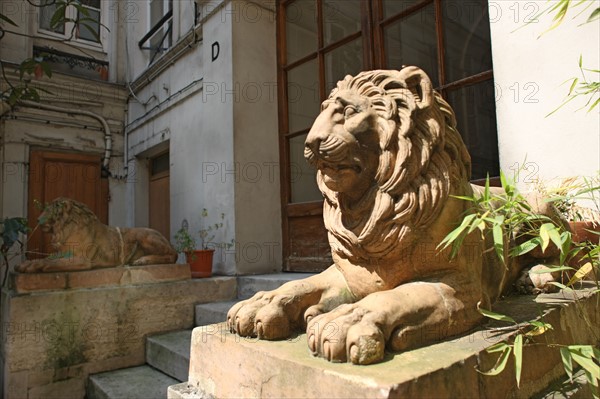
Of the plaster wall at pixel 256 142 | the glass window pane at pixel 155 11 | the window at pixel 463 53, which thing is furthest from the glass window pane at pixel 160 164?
the window at pixel 463 53

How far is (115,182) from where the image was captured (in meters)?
A: 6.98

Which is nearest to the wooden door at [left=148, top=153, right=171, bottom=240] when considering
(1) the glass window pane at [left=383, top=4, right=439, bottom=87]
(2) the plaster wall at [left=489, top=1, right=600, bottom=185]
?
(1) the glass window pane at [left=383, top=4, right=439, bottom=87]

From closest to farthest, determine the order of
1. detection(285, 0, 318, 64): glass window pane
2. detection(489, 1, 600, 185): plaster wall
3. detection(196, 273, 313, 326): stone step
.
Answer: detection(489, 1, 600, 185): plaster wall → detection(196, 273, 313, 326): stone step → detection(285, 0, 318, 64): glass window pane

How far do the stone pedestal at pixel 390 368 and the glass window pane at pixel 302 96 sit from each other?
343 centimetres

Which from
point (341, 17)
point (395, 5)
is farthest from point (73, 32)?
point (395, 5)

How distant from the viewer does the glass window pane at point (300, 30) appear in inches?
188

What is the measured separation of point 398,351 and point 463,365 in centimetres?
17

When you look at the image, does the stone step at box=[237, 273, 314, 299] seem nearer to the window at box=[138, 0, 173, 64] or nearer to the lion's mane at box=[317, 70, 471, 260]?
the lion's mane at box=[317, 70, 471, 260]

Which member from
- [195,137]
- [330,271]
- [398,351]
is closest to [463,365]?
[398,351]

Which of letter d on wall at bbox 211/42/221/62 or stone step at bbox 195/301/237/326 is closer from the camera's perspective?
stone step at bbox 195/301/237/326

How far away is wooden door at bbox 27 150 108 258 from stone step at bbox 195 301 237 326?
3.53 m

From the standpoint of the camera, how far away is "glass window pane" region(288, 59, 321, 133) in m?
4.68

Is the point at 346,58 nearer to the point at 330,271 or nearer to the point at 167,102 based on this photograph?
the point at 167,102

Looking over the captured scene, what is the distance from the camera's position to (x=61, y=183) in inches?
255
